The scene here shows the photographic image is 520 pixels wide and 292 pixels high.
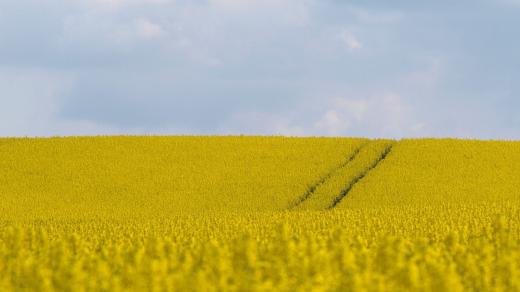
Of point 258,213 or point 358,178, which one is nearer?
point 258,213

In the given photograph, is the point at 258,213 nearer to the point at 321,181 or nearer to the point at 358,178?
the point at 321,181

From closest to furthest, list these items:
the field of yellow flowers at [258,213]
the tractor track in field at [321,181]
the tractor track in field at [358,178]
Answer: the field of yellow flowers at [258,213]
the tractor track in field at [358,178]
the tractor track in field at [321,181]

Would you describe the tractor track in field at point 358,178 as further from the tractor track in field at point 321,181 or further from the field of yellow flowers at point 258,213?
the tractor track in field at point 321,181

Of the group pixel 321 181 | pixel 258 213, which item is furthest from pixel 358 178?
pixel 258 213

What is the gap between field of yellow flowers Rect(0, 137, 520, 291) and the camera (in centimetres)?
1588

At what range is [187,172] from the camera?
208 ft

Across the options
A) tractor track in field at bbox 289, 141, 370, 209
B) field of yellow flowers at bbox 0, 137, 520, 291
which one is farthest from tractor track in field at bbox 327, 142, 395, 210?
tractor track in field at bbox 289, 141, 370, 209

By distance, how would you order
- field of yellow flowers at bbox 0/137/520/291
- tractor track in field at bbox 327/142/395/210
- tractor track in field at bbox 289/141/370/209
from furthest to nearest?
tractor track in field at bbox 289/141/370/209 → tractor track in field at bbox 327/142/395/210 → field of yellow flowers at bbox 0/137/520/291

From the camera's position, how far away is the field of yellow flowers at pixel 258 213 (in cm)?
1588

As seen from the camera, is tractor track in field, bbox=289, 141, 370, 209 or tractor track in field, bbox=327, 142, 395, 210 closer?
tractor track in field, bbox=327, 142, 395, 210

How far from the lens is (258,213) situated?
145 ft

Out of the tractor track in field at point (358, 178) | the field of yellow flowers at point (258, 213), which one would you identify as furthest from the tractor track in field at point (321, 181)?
the tractor track in field at point (358, 178)

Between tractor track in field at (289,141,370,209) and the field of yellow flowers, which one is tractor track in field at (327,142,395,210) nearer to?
the field of yellow flowers

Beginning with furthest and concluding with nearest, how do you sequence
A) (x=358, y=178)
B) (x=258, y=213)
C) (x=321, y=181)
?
(x=321, y=181) < (x=358, y=178) < (x=258, y=213)
